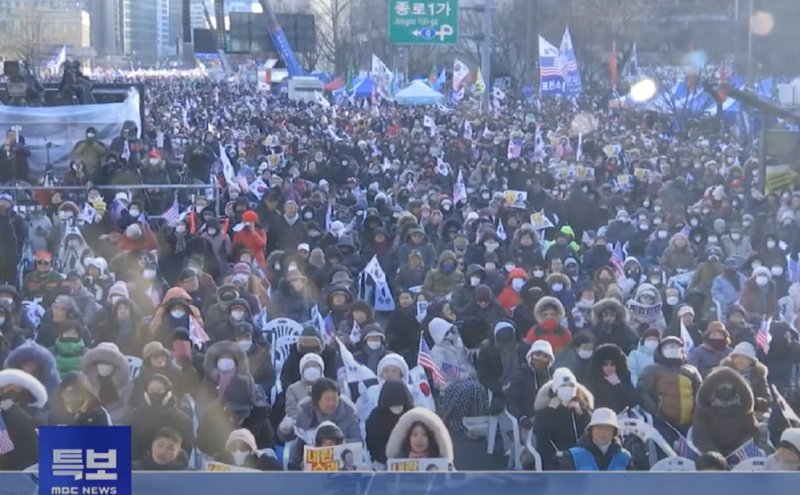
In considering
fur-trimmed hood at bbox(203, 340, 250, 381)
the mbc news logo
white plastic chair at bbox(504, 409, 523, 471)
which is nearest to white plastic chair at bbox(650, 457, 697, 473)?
white plastic chair at bbox(504, 409, 523, 471)

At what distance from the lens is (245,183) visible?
60.2ft

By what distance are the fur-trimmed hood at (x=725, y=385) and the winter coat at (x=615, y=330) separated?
1.71 meters

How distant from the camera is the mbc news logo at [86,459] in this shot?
4.05 m

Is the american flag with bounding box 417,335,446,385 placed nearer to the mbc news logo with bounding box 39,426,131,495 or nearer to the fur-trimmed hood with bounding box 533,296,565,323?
the fur-trimmed hood with bounding box 533,296,565,323

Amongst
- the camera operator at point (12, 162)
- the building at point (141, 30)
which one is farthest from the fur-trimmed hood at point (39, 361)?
the building at point (141, 30)

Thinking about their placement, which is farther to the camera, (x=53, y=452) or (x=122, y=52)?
(x=122, y=52)

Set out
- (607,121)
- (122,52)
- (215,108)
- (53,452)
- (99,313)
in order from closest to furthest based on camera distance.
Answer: (53,452)
(99,313)
(607,121)
(215,108)
(122,52)

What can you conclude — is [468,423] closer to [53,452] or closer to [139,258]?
[139,258]

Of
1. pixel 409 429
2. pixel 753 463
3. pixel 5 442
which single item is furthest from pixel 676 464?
pixel 5 442

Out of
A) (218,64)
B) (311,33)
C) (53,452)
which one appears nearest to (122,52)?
(218,64)

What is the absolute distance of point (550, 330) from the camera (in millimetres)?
9352

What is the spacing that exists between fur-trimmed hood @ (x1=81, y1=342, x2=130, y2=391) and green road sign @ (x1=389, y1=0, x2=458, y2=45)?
974 inches

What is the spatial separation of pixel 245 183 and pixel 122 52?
10352cm

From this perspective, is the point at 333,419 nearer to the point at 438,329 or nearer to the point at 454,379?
the point at 454,379
